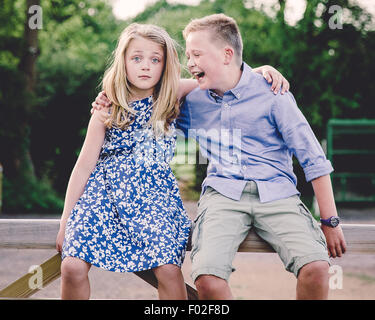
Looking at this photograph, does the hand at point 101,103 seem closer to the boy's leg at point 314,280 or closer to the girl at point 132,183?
the girl at point 132,183

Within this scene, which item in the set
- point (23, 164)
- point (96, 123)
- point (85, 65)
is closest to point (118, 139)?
point (96, 123)

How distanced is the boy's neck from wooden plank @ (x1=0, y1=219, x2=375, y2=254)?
656 millimetres

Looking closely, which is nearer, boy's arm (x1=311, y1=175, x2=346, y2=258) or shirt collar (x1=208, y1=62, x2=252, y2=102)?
boy's arm (x1=311, y1=175, x2=346, y2=258)

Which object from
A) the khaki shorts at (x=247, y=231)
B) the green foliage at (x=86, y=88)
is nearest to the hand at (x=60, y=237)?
the khaki shorts at (x=247, y=231)

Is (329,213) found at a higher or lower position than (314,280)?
higher

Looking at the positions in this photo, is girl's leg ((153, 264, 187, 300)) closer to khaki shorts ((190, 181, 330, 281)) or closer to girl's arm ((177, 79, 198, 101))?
khaki shorts ((190, 181, 330, 281))

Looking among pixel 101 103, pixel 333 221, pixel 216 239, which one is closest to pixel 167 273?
pixel 216 239

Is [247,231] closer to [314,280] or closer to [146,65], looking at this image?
[314,280]

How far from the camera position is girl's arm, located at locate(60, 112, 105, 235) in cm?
235

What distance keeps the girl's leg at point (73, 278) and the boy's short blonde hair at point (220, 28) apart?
1159 mm

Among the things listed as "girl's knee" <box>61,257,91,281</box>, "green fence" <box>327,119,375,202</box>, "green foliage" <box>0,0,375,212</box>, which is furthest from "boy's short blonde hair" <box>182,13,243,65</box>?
"green fence" <box>327,119,375,202</box>

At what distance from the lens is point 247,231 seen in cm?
229

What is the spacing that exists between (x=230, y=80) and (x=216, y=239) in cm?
77
